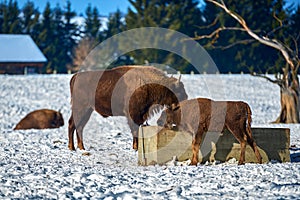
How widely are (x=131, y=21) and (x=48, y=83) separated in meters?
22.2

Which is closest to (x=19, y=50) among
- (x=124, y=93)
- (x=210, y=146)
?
(x=124, y=93)

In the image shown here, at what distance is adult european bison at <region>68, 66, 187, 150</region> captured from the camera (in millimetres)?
12586

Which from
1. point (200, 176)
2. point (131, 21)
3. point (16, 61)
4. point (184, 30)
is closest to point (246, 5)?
point (184, 30)

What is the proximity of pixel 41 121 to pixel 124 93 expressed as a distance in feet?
31.4

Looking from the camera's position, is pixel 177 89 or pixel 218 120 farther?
pixel 177 89

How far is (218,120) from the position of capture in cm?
1052

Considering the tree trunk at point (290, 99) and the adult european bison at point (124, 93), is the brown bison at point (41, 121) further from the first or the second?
the tree trunk at point (290, 99)

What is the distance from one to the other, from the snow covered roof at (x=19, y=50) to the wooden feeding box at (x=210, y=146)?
51046 mm

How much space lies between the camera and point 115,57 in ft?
204

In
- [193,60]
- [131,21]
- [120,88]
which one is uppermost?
[131,21]

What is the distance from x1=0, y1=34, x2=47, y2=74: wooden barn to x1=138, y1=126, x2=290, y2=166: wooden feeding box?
50.3 m

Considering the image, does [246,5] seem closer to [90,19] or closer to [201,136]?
[90,19]

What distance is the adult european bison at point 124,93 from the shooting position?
12586 mm

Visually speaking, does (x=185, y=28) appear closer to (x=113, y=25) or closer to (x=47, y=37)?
(x=113, y=25)
